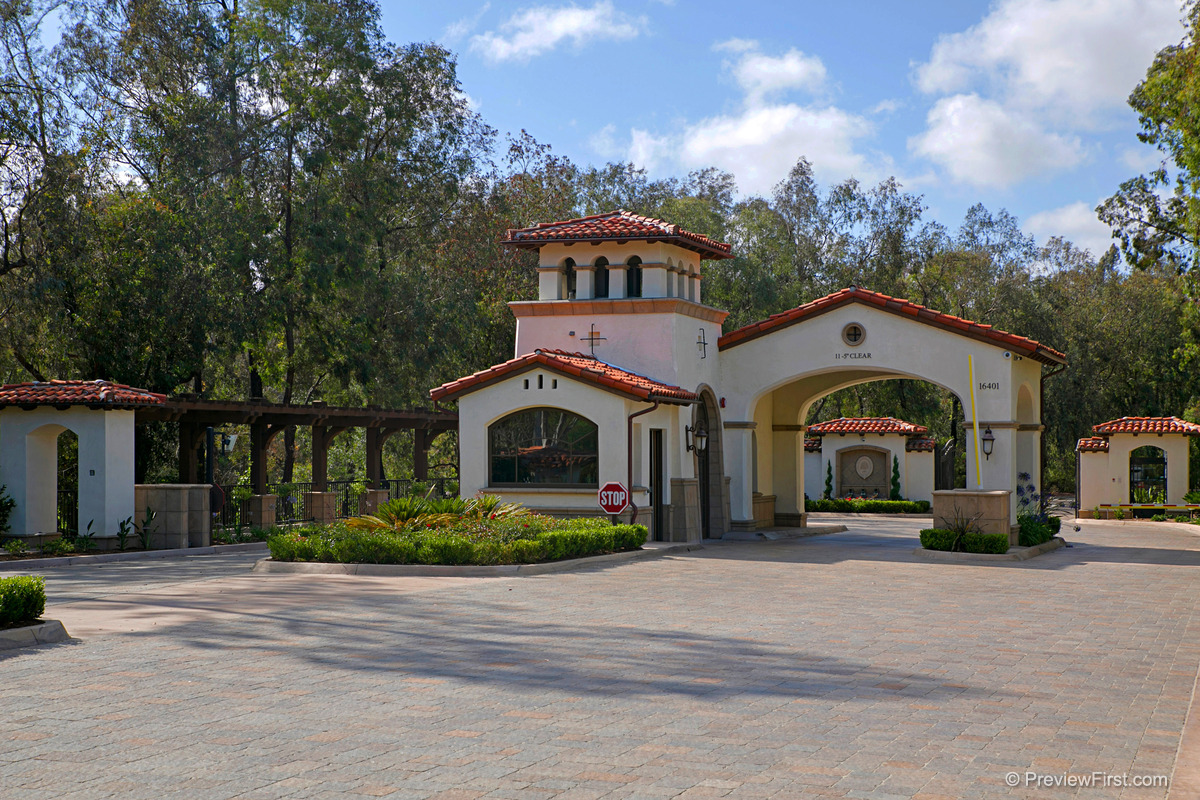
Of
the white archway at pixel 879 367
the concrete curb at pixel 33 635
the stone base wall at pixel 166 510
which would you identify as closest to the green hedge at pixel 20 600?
the concrete curb at pixel 33 635

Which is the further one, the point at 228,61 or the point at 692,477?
the point at 228,61

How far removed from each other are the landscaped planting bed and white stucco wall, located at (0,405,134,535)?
198 inches

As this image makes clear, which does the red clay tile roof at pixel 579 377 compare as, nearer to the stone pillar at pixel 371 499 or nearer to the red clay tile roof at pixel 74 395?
the red clay tile roof at pixel 74 395

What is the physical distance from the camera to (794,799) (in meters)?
5.57

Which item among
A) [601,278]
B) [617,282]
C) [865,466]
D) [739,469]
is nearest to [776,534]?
[739,469]

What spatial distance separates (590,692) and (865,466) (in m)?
33.8

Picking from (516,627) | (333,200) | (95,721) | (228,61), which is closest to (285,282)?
(333,200)

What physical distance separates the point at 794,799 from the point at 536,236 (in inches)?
768

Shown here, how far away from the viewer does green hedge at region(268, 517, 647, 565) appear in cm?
1669

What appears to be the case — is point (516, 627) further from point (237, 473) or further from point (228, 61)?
point (237, 473)

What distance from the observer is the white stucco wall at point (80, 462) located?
68.2 ft

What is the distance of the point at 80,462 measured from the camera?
20922 mm

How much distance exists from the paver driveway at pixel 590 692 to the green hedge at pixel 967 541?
17.7 feet

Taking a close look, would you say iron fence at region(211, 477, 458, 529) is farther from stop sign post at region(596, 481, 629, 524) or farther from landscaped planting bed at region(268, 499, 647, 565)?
stop sign post at region(596, 481, 629, 524)
